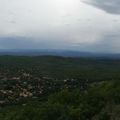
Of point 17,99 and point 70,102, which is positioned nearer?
point 70,102

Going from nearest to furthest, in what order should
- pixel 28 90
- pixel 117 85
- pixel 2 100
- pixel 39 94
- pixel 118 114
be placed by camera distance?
pixel 118 114, pixel 117 85, pixel 2 100, pixel 39 94, pixel 28 90

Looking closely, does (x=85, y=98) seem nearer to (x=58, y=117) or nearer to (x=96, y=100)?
(x=96, y=100)

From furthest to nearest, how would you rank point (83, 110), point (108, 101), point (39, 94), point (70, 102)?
point (39, 94)
point (70, 102)
point (108, 101)
point (83, 110)

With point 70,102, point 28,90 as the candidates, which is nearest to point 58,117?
point 70,102

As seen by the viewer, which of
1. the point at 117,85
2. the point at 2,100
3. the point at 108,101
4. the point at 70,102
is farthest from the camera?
the point at 2,100

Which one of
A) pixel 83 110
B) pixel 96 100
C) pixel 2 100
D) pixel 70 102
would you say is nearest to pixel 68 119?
pixel 83 110

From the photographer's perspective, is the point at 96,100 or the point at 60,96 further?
the point at 60,96

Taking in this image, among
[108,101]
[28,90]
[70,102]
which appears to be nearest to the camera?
[108,101]

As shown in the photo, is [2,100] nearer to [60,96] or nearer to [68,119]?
[60,96]

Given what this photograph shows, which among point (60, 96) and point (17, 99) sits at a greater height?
point (60, 96)
